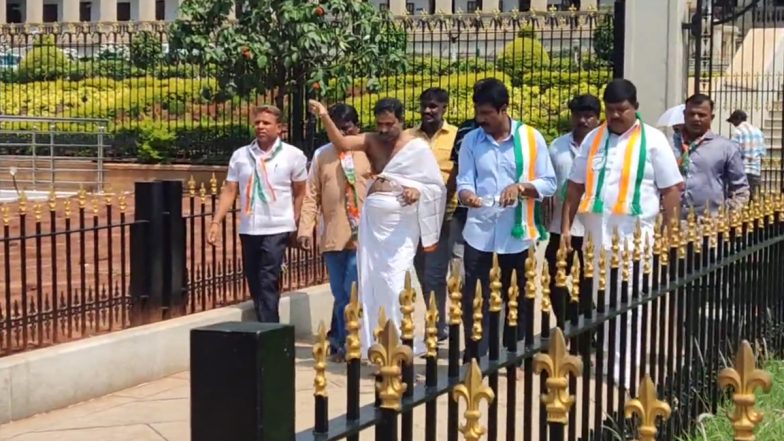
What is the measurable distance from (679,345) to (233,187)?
365 cm

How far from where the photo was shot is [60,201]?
49.0 ft

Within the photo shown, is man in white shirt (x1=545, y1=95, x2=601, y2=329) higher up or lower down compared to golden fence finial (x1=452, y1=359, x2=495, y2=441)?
higher up

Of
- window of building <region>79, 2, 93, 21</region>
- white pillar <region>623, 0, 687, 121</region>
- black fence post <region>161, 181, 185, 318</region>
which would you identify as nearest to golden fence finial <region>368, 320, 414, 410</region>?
black fence post <region>161, 181, 185, 318</region>

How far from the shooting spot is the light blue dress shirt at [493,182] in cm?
700

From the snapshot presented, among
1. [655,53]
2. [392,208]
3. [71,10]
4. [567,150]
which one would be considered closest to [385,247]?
[392,208]

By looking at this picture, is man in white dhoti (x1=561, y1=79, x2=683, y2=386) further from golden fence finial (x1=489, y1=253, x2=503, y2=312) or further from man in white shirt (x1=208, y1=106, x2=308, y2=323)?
golden fence finial (x1=489, y1=253, x2=503, y2=312)

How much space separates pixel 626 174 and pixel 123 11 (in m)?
53.6

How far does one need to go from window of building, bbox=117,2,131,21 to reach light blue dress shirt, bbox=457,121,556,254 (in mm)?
52140

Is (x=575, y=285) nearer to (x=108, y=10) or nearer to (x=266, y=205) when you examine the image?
(x=266, y=205)

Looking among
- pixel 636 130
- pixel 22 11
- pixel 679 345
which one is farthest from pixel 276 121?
pixel 22 11

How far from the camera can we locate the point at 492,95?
6.93 meters

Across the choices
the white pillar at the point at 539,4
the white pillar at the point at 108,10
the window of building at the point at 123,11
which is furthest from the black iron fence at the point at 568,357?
the window of building at the point at 123,11

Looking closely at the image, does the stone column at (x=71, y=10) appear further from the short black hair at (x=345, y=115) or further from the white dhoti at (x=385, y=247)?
the white dhoti at (x=385, y=247)

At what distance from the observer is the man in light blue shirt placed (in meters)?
6.96
